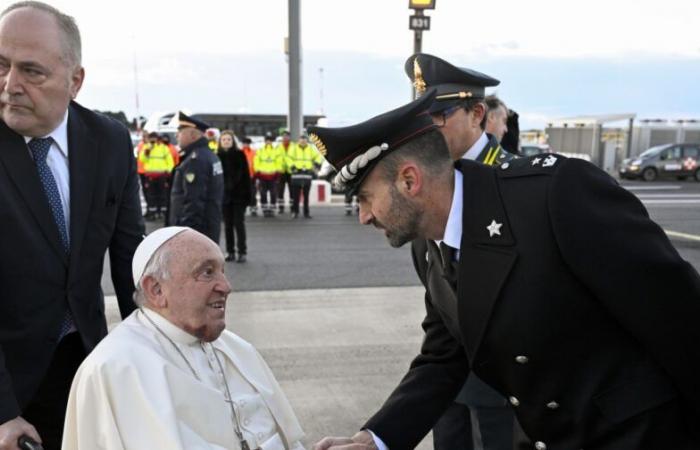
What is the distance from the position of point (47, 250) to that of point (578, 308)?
1.68 m

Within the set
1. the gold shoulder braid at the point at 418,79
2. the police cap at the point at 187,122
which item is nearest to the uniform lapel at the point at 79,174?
the gold shoulder braid at the point at 418,79

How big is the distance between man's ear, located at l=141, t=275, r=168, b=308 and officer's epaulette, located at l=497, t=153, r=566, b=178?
4.40 ft

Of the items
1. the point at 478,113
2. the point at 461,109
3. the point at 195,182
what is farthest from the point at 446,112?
the point at 195,182

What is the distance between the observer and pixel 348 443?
6.61ft

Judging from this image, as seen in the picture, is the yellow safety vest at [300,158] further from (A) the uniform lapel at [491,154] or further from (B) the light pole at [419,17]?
(A) the uniform lapel at [491,154]

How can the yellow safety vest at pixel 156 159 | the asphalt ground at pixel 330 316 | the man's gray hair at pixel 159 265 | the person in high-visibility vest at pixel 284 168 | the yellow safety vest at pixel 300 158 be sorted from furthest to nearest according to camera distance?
the person in high-visibility vest at pixel 284 168 → the yellow safety vest at pixel 300 158 → the yellow safety vest at pixel 156 159 → the asphalt ground at pixel 330 316 → the man's gray hair at pixel 159 265

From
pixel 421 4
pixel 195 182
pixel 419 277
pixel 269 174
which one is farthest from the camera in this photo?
pixel 269 174

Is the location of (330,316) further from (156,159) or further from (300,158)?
(156,159)

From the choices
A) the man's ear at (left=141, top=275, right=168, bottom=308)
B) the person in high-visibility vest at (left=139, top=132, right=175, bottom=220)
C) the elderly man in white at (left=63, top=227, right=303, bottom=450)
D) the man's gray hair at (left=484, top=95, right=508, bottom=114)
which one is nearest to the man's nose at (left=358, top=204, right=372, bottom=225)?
the elderly man in white at (left=63, top=227, right=303, bottom=450)

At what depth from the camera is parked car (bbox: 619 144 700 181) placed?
25.0 meters

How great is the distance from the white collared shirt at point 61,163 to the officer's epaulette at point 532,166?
1.51 meters

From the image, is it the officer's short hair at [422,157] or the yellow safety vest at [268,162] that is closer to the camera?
the officer's short hair at [422,157]

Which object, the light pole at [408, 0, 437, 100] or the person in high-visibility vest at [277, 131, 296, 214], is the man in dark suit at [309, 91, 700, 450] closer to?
the light pole at [408, 0, 437, 100]

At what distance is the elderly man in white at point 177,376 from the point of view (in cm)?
206
